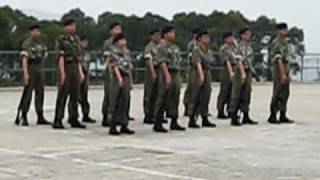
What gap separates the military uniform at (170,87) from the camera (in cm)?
1528

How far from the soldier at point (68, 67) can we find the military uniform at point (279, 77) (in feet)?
11.9

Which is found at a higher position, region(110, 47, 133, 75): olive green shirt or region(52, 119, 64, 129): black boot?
region(110, 47, 133, 75): olive green shirt

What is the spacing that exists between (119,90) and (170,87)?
108cm

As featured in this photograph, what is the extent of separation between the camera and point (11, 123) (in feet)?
55.1

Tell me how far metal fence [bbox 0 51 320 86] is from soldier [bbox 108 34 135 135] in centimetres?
1102

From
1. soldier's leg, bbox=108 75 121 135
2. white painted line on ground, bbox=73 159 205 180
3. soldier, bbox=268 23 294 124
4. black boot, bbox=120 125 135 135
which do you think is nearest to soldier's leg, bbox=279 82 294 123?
soldier, bbox=268 23 294 124

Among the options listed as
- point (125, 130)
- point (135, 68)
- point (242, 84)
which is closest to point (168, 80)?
point (125, 130)

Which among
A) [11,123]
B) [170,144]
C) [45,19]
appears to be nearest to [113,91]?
[170,144]

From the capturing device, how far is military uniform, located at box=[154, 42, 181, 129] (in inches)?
602

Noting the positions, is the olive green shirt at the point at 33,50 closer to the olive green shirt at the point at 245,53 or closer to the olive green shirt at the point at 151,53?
the olive green shirt at the point at 151,53

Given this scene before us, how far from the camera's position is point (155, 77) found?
52.2 feet

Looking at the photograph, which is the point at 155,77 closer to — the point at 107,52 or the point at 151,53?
the point at 151,53

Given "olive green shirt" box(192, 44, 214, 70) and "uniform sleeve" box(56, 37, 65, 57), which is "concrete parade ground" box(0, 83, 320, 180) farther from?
"uniform sleeve" box(56, 37, 65, 57)

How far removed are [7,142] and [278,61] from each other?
550cm
